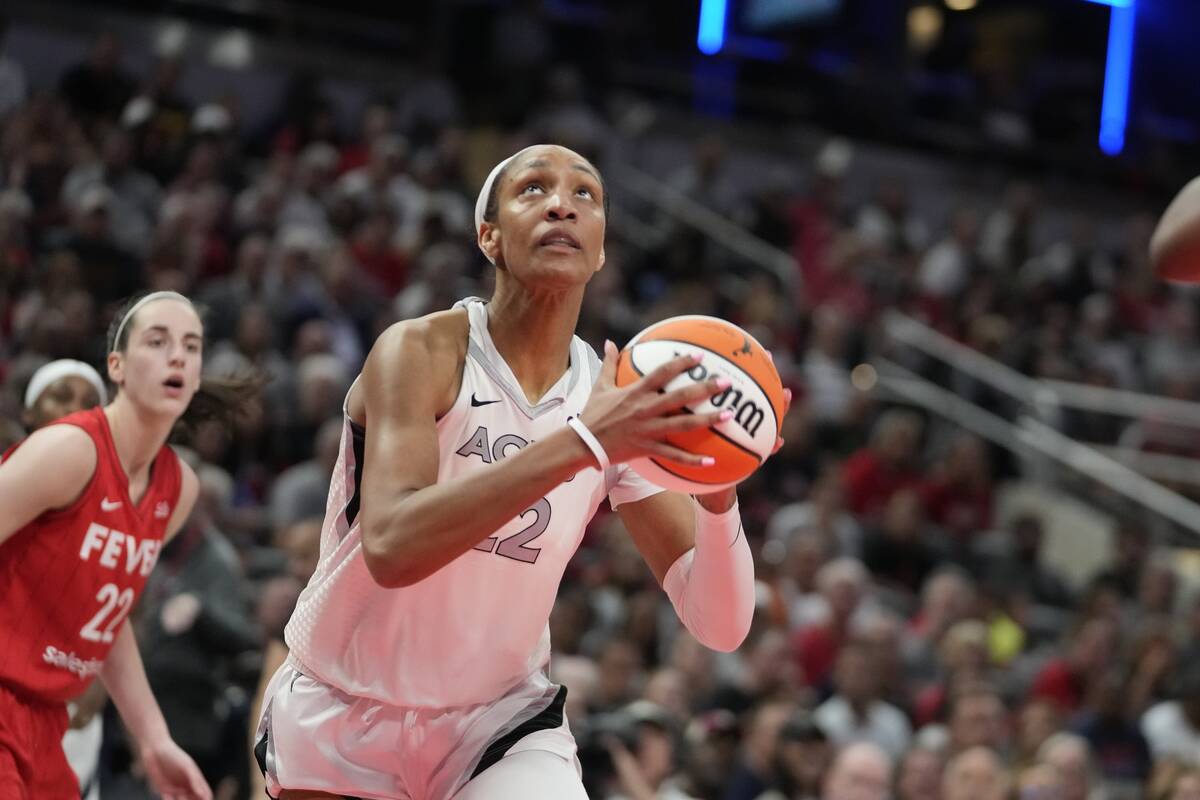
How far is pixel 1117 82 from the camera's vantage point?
57.6 feet

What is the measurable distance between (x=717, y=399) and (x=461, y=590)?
0.77 meters

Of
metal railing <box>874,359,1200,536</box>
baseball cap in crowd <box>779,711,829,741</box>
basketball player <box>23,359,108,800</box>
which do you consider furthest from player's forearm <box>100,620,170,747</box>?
metal railing <box>874,359,1200,536</box>

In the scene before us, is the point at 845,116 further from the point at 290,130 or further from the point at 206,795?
the point at 206,795

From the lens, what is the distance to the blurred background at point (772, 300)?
743cm

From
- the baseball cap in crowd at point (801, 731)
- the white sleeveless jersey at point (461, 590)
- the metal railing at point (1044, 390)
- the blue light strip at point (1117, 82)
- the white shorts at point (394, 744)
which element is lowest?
the baseball cap in crowd at point (801, 731)

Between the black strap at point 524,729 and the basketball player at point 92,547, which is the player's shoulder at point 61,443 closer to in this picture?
the basketball player at point 92,547

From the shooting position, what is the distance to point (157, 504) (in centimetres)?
420

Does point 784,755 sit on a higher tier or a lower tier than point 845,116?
lower

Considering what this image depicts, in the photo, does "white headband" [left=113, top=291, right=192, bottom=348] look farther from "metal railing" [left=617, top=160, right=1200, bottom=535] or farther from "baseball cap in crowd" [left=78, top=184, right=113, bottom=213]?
"metal railing" [left=617, top=160, right=1200, bottom=535]

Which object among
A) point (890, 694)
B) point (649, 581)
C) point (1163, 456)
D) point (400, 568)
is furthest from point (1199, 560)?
point (400, 568)

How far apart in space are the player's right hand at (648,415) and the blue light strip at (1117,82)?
622 inches

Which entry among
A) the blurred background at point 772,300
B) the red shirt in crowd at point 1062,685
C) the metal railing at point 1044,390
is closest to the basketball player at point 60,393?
the blurred background at point 772,300

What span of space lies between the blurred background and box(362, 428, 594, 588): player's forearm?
1.92 m

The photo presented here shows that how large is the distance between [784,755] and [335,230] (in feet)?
17.5
